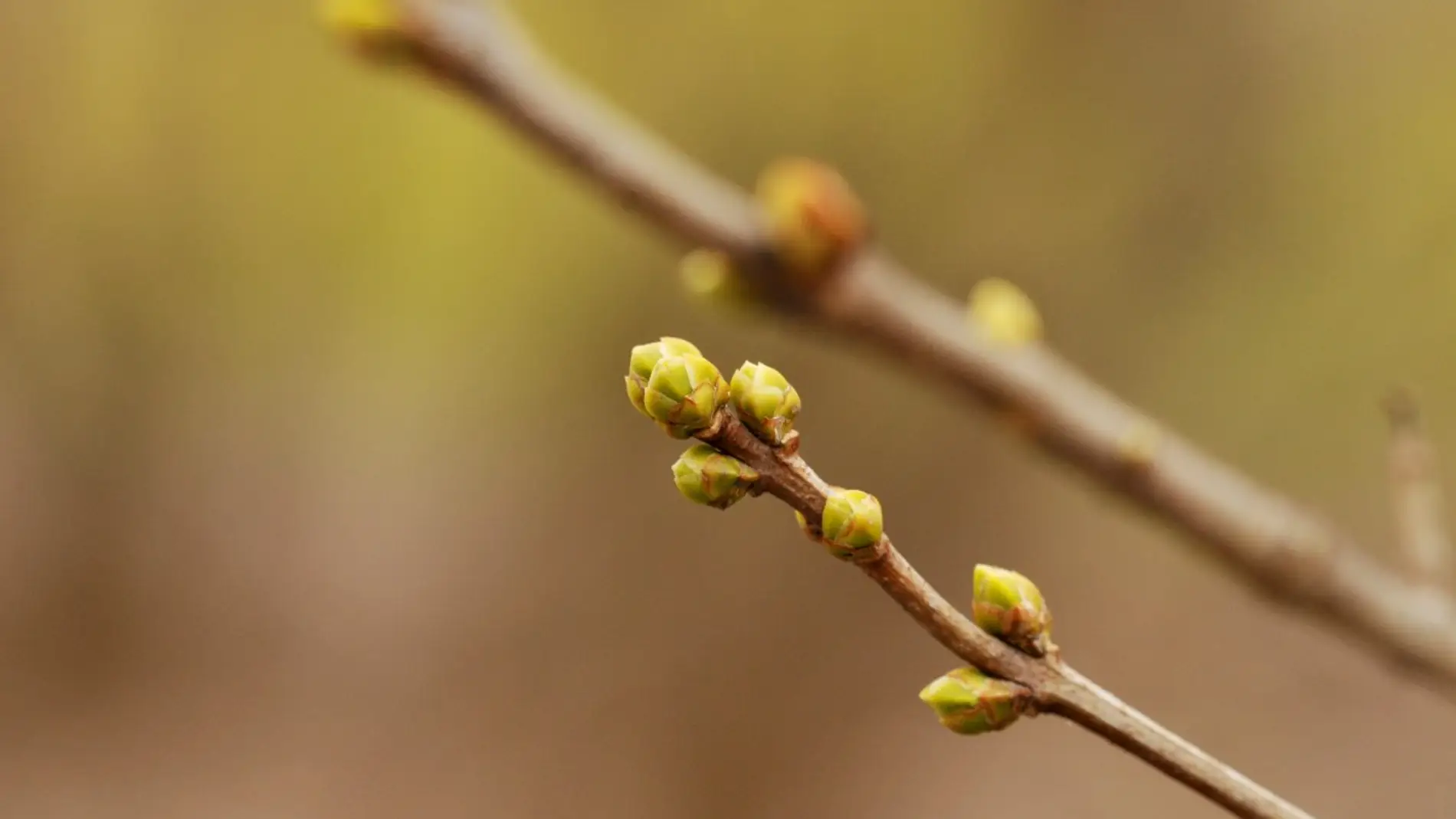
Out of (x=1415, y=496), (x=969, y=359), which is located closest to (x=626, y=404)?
(x=1415, y=496)

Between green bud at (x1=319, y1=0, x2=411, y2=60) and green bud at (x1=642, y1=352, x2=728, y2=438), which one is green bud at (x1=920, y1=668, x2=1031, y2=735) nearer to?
green bud at (x1=642, y1=352, x2=728, y2=438)

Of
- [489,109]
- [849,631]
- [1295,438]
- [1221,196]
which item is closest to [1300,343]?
[1295,438]

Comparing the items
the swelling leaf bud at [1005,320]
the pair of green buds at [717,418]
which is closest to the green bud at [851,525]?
the pair of green buds at [717,418]

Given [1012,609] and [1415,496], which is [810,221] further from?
[1415,496]

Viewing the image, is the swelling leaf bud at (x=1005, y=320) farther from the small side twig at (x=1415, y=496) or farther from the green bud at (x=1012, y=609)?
the small side twig at (x=1415, y=496)

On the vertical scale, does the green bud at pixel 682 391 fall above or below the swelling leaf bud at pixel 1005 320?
below
